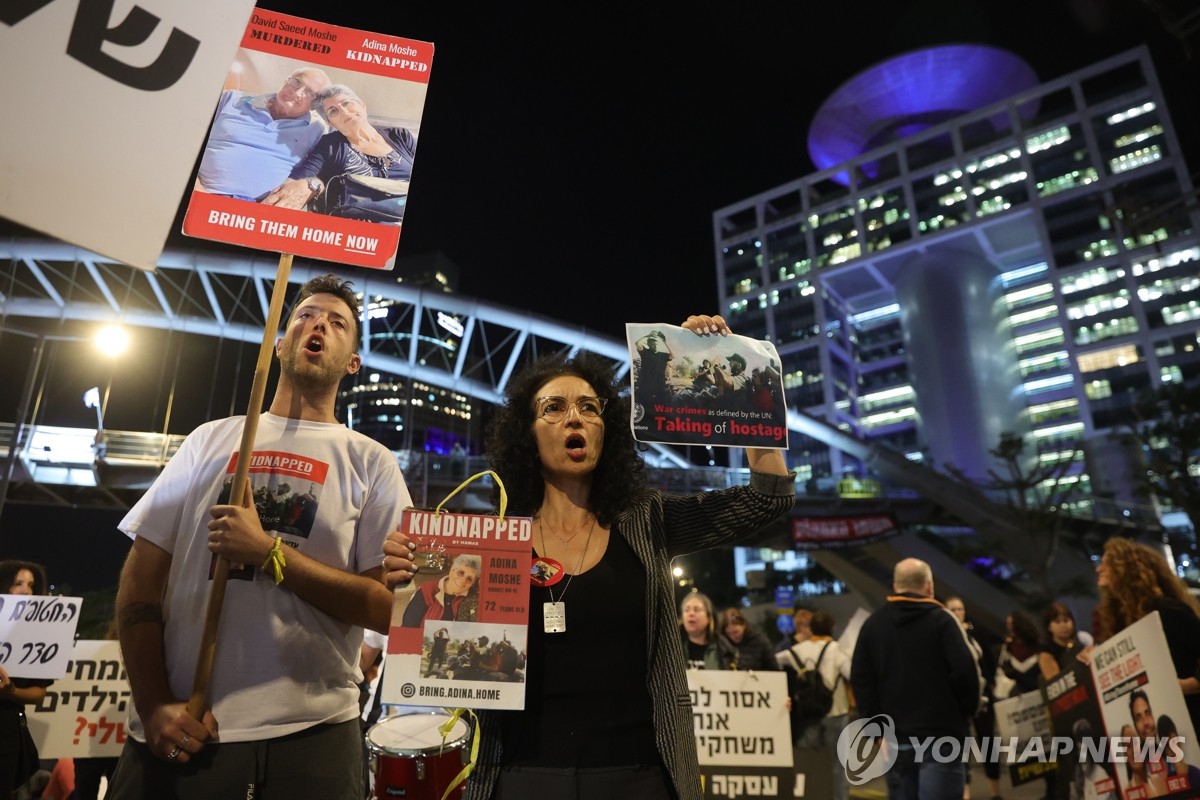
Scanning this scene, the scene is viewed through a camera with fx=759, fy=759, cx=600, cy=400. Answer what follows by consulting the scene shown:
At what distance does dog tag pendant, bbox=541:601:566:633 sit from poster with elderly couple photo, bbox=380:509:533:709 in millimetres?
242

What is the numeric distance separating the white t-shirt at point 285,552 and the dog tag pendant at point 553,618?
0.64 meters

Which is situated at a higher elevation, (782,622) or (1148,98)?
(1148,98)

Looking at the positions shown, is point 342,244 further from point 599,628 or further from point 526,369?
point 599,628

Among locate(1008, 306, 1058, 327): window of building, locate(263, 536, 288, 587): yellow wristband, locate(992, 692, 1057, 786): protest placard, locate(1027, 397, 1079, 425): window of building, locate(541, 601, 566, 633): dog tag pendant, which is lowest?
locate(992, 692, 1057, 786): protest placard

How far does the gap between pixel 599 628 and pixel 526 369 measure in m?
1.15

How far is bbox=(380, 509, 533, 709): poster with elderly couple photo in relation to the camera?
1.86m

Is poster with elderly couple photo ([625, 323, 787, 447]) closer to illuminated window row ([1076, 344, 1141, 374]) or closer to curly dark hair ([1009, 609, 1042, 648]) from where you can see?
curly dark hair ([1009, 609, 1042, 648])

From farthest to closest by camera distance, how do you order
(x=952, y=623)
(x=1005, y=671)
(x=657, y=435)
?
(x=1005, y=671) → (x=952, y=623) → (x=657, y=435)

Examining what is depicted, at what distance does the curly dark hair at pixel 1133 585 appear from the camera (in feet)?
15.2

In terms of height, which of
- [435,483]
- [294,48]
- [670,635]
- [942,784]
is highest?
[435,483]

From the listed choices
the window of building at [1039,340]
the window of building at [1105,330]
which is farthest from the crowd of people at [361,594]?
the window of building at [1039,340]

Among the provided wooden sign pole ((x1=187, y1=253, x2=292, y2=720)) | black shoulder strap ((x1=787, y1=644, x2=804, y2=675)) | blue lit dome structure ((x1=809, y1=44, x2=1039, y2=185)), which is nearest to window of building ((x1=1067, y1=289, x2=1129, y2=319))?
blue lit dome structure ((x1=809, y1=44, x2=1039, y2=185))

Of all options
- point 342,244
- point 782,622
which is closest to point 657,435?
point 342,244

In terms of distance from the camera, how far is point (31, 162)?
1.50 metres
